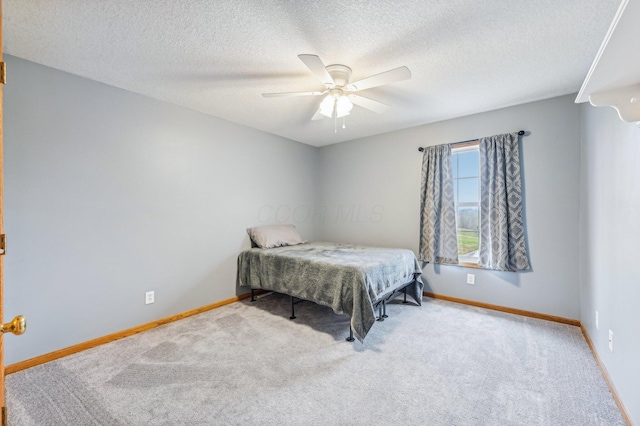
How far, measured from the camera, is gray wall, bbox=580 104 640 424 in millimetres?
1480

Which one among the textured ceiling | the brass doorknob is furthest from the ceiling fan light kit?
the brass doorknob

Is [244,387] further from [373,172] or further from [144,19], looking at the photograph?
[373,172]

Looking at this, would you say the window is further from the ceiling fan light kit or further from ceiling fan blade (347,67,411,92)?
ceiling fan blade (347,67,411,92)

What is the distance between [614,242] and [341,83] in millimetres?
2220

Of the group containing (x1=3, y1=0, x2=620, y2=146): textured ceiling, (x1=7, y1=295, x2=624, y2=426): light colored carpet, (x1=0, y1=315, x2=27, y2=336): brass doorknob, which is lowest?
(x1=7, y1=295, x2=624, y2=426): light colored carpet

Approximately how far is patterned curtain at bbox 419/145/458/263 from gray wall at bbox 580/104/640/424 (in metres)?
1.22

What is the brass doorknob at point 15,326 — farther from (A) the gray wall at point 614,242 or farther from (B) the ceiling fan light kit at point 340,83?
(A) the gray wall at point 614,242

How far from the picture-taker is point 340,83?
7.59ft

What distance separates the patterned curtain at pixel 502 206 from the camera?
3.00 m

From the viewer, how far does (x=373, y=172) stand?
4203 millimetres

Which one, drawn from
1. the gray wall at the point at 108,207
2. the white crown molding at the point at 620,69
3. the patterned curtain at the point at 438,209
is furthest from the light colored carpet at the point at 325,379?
the white crown molding at the point at 620,69

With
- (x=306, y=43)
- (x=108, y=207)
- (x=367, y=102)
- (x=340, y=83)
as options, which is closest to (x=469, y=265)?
(x=367, y=102)

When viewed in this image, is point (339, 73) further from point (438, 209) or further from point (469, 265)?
point (469, 265)

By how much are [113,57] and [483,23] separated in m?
2.66
